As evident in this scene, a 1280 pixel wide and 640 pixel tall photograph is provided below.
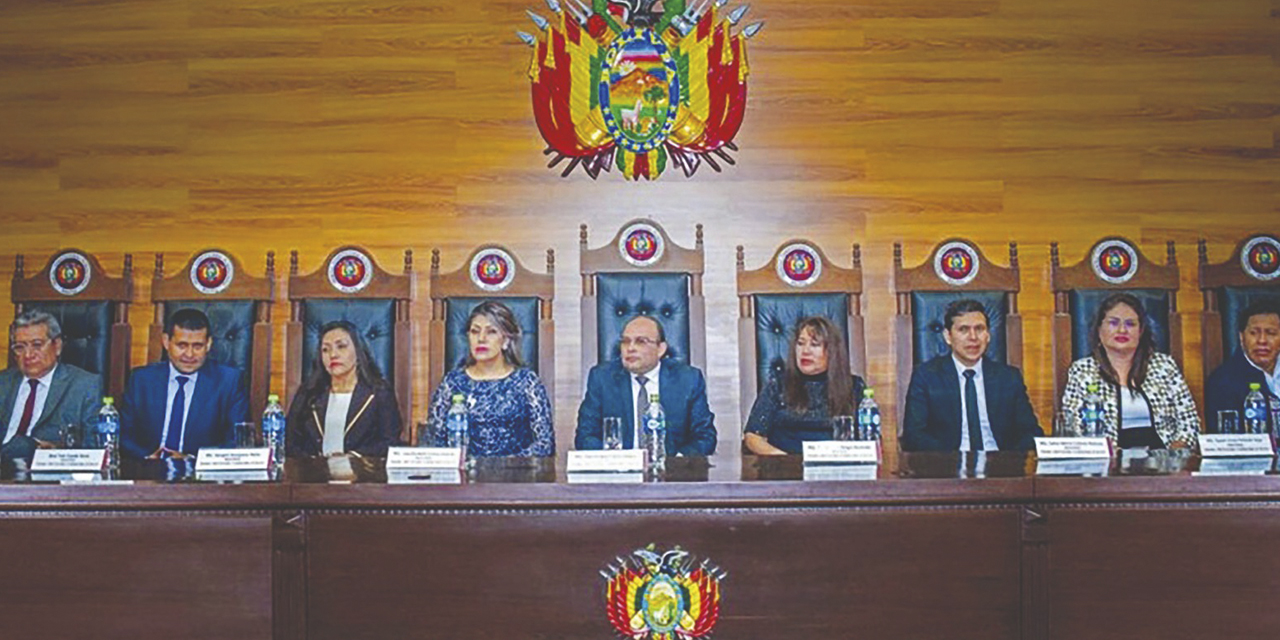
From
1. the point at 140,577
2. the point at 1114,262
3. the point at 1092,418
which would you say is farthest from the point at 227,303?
the point at 1114,262

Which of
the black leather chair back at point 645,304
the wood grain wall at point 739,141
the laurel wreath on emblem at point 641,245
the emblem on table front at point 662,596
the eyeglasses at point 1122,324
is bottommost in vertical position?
the emblem on table front at point 662,596

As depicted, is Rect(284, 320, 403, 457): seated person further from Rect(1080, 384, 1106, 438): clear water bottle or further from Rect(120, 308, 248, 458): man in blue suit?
Rect(1080, 384, 1106, 438): clear water bottle

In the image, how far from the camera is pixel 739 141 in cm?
515

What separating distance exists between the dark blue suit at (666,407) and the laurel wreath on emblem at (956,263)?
1.17 m

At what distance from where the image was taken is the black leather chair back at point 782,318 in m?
4.84

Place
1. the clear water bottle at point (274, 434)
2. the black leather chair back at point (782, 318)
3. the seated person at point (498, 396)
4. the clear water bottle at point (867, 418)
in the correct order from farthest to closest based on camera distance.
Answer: the black leather chair back at point (782, 318), the seated person at point (498, 396), the clear water bottle at point (867, 418), the clear water bottle at point (274, 434)

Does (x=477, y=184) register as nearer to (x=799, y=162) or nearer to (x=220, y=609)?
(x=799, y=162)

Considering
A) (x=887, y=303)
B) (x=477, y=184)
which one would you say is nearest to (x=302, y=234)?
(x=477, y=184)

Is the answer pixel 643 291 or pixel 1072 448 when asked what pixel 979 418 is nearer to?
pixel 643 291

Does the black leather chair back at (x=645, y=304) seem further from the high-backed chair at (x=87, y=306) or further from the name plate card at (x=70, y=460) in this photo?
the name plate card at (x=70, y=460)

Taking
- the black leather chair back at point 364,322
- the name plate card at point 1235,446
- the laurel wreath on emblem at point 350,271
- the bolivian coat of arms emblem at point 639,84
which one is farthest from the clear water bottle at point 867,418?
the laurel wreath on emblem at point 350,271

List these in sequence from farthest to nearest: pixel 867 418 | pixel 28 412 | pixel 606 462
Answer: pixel 28 412, pixel 867 418, pixel 606 462

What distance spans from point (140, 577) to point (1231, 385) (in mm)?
3849

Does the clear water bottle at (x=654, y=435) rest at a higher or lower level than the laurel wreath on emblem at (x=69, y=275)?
lower
